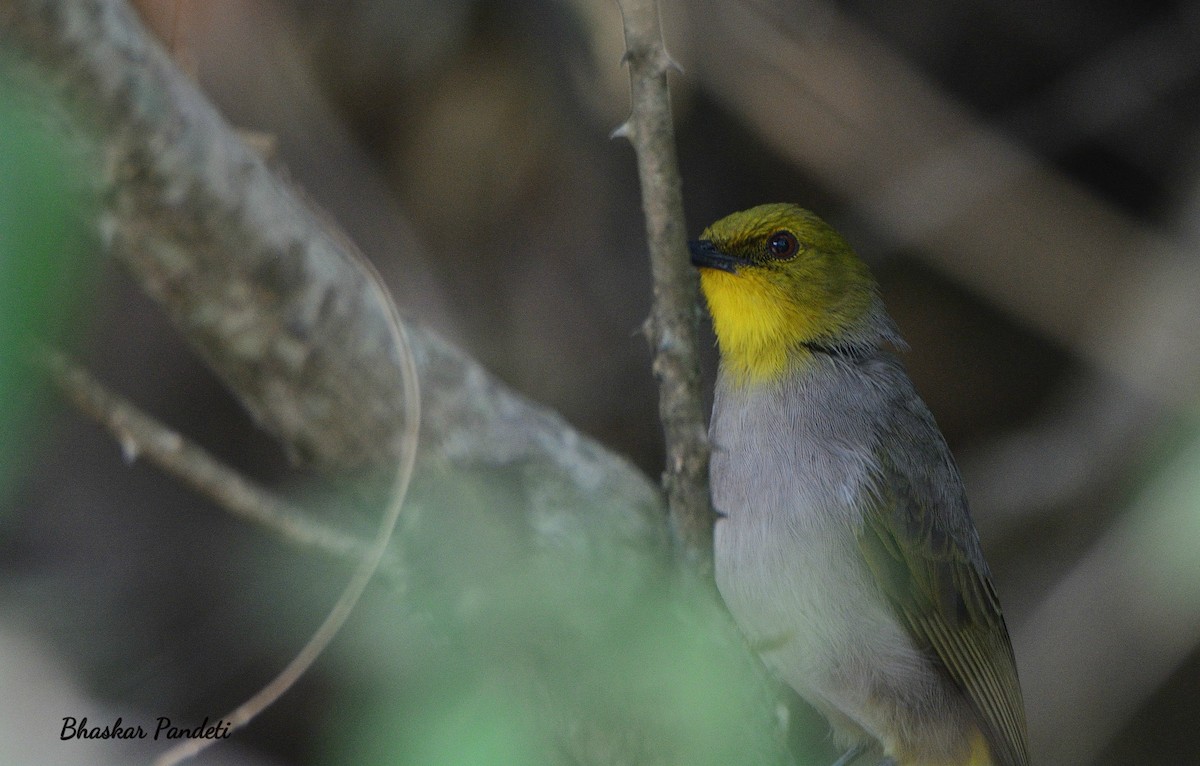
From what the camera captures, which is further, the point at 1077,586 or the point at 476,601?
the point at 1077,586

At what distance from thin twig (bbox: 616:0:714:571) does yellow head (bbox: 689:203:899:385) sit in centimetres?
48

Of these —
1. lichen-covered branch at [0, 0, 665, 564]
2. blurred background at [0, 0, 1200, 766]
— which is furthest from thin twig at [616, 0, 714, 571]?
blurred background at [0, 0, 1200, 766]

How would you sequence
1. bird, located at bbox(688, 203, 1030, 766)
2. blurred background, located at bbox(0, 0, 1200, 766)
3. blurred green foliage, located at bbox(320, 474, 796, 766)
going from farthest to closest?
1. blurred background, located at bbox(0, 0, 1200, 766)
2. bird, located at bbox(688, 203, 1030, 766)
3. blurred green foliage, located at bbox(320, 474, 796, 766)

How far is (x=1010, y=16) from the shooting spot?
4992 millimetres

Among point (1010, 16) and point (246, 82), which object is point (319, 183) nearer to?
point (246, 82)

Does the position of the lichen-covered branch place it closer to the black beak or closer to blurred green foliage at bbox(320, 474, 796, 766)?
blurred green foliage at bbox(320, 474, 796, 766)

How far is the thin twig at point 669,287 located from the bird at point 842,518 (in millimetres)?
163

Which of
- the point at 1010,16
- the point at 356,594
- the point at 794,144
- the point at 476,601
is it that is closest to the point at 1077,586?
the point at 794,144

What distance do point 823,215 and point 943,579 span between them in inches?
96.8

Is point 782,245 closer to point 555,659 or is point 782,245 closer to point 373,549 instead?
point 555,659

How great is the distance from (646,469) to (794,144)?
64.5 inches

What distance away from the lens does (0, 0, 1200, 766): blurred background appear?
4.37m

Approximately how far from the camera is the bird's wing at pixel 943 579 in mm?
3088

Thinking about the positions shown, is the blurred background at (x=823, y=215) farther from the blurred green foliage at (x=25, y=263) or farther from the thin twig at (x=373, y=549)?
the blurred green foliage at (x=25, y=263)
